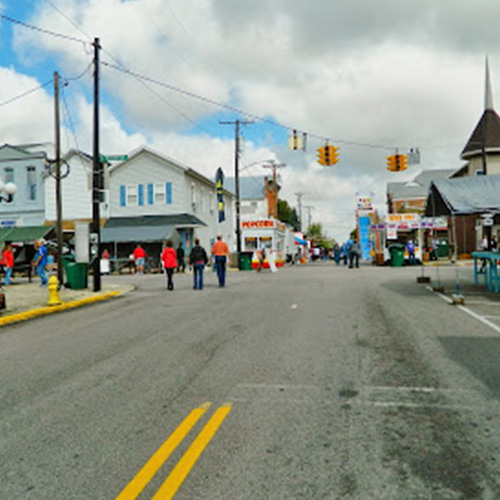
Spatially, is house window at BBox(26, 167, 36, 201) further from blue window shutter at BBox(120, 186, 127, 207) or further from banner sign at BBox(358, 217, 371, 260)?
banner sign at BBox(358, 217, 371, 260)

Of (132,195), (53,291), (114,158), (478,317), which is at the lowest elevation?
(478,317)

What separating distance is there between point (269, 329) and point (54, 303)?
24.3ft

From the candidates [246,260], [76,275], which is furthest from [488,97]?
[76,275]

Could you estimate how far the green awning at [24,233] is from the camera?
32.6 m

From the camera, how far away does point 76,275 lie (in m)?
18.8

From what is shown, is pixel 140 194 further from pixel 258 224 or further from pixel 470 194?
pixel 470 194

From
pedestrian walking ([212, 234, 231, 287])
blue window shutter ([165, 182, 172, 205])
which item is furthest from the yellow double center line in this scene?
blue window shutter ([165, 182, 172, 205])

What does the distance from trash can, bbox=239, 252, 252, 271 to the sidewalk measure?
14813 millimetres

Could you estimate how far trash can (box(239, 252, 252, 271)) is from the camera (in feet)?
114

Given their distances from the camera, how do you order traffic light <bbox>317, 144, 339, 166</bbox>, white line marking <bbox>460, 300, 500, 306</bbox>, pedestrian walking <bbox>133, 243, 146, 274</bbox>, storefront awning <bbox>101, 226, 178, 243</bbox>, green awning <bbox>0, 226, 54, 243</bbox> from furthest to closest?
storefront awning <bbox>101, 226, 178, 243</bbox> < green awning <bbox>0, 226, 54, 243</bbox> < pedestrian walking <bbox>133, 243, 146, 274</bbox> < traffic light <bbox>317, 144, 339, 166</bbox> < white line marking <bbox>460, 300, 500, 306</bbox>

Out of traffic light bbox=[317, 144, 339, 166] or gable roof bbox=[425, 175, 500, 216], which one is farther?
traffic light bbox=[317, 144, 339, 166]

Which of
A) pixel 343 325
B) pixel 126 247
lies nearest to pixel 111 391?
pixel 343 325

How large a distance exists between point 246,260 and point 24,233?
13836 mm

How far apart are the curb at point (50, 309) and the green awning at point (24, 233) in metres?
17.3
